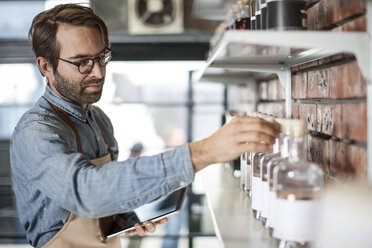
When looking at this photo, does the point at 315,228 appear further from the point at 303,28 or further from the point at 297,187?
the point at 303,28

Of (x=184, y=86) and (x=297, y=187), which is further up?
(x=184, y=86)

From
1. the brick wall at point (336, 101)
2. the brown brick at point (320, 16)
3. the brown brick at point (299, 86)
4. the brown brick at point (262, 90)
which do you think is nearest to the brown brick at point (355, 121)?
the brick wall at point (336, 101)

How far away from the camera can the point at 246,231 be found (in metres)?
1.06

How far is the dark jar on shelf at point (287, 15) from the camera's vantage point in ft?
3.00

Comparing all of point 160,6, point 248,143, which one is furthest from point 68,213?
point 160,6

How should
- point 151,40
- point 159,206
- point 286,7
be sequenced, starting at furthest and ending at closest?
point 151,40 < point 159,206 < point 286,7

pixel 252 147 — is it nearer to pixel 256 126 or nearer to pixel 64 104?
pixel 256 126

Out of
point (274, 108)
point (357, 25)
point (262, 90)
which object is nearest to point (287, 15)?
point (357, 25)

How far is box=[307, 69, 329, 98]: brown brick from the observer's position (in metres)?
1.15

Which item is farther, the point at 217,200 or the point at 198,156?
the point at 217,200

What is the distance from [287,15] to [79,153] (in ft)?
1.86

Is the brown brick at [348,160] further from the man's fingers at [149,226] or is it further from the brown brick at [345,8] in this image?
the man's fingers at [149,226]

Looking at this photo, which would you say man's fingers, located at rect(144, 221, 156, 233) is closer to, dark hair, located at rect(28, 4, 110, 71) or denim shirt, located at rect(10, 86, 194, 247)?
denim shirt, located at rect(10, 86, 194, 247)

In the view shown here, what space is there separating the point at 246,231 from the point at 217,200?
15.4 inches
